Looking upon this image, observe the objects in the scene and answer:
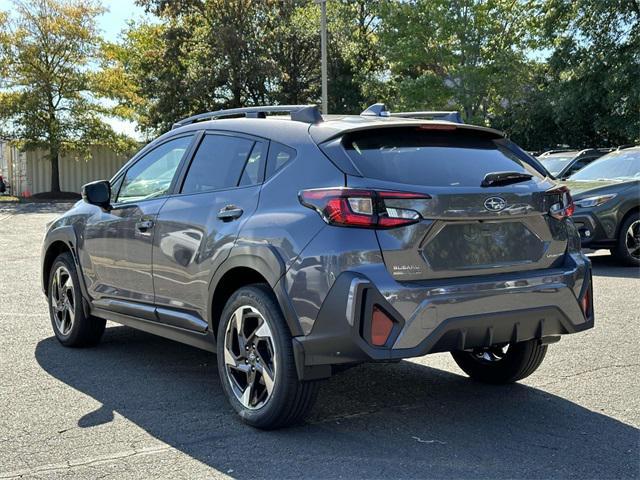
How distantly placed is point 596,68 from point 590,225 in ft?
55.4

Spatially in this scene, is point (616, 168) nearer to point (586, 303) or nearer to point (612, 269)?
point (612, 269)

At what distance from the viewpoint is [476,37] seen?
33.9m

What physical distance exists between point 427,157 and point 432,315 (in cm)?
93

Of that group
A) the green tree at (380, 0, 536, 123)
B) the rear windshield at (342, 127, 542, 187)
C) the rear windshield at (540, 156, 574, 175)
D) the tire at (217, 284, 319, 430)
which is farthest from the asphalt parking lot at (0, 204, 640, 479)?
the green tree at (380, 0, 536, 123)

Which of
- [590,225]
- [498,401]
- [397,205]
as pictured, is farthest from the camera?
[590,225]

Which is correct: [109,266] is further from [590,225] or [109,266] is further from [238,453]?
[590,225]

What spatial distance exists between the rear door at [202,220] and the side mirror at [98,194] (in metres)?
0.84

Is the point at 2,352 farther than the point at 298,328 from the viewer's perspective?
Yes

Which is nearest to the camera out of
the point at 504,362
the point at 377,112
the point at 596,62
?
the point at 504,362

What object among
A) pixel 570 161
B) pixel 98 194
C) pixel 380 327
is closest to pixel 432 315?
pixel 380 327

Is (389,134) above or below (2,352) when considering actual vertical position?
above

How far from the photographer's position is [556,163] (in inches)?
674

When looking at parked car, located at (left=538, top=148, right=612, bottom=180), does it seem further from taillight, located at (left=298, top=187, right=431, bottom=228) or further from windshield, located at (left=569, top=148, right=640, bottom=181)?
taillight, located at (left=298, top=187, right=431, bottom=228)

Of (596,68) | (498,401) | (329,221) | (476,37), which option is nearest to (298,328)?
(329,221)
